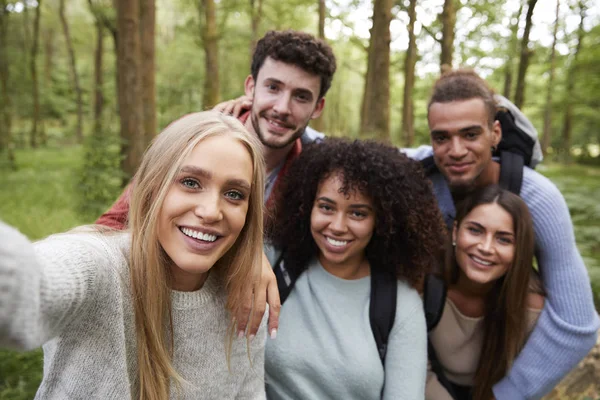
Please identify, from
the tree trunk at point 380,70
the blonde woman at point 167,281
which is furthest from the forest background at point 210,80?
the blonde woman at point 167,281

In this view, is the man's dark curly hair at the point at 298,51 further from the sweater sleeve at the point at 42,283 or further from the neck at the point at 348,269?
the sweater sleeve at the point at 42,283

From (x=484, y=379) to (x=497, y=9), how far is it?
9773 mm

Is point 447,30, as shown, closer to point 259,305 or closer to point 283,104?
point 283,104

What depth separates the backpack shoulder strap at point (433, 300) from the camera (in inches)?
93.7

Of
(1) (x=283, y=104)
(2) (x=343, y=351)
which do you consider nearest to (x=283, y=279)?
(2) (x=343, y=351)

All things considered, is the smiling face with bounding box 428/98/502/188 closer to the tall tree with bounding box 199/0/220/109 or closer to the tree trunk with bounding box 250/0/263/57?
the tall tree with bounding box 199/0/220/109

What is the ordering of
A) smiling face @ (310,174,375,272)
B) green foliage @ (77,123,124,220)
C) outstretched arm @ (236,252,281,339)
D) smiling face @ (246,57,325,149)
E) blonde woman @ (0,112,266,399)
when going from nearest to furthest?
1. blonde woman @ (0,112,266,399)
2. outstretched arm @ (236,252,281,339)
3. smiling face @ (310,174,375,272)
4. smiling face @ (246,57,325,149)
5. green foliage @ (77,123,124,220)

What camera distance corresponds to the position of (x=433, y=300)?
94.2 inches

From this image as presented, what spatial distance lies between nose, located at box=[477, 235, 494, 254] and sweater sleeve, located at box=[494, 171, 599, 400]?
0.32 metres

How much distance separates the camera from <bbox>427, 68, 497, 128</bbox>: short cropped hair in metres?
2.69

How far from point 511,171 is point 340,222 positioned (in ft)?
4.35

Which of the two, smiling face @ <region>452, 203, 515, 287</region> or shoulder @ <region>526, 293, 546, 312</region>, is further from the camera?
shoulder @ <region>526, 293, 546, 312</region>

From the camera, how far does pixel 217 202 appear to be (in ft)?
4.85

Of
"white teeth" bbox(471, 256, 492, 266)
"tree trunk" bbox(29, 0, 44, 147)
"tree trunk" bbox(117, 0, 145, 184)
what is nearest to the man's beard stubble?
"white teeth" bbox(471, 256, 492, 266)
